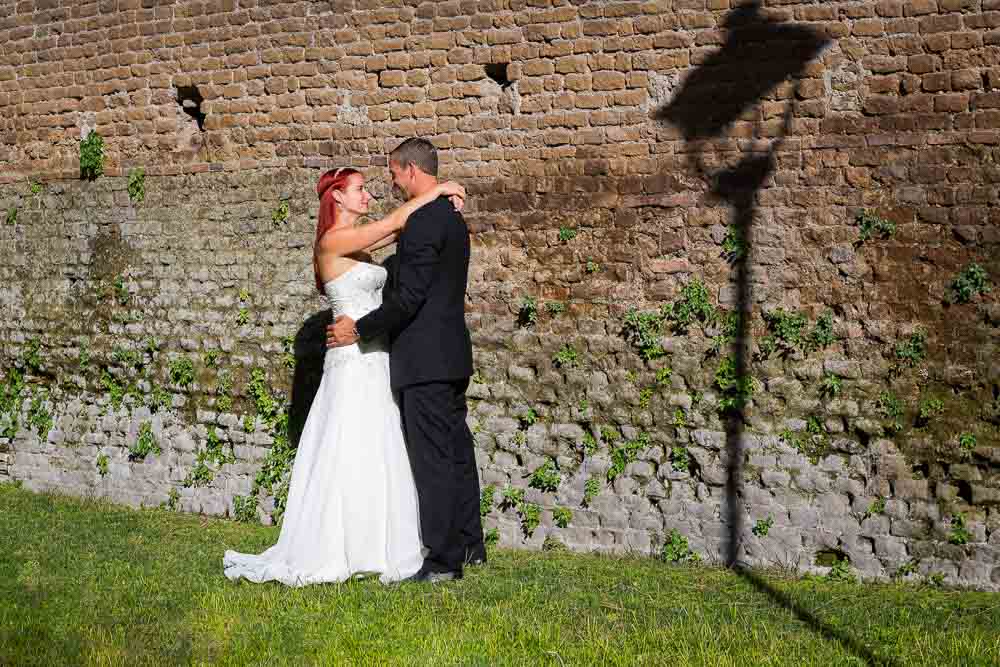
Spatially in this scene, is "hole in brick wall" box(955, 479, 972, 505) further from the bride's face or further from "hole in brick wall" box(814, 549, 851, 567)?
the bride's face

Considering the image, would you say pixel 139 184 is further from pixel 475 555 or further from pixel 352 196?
pixel 475 555

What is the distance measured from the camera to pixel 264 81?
745cm

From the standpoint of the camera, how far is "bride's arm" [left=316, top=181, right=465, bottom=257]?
5.69m

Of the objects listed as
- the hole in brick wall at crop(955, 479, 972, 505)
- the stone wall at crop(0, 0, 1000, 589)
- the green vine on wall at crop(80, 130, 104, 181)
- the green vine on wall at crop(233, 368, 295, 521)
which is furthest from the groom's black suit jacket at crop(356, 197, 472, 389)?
the green vine on wall at crop(80, 130, 104, 181)

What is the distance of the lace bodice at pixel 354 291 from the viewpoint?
5.76 meters

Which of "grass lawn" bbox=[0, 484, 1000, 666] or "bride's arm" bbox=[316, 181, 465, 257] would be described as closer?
"grass lawn" bbox=[0, 484, 1000, 666]

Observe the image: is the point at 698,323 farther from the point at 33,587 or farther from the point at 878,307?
the point at 33,587

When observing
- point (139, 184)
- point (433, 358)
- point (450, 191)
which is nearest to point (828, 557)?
point (433, 358)

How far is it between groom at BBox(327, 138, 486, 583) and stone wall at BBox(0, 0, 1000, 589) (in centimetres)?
110

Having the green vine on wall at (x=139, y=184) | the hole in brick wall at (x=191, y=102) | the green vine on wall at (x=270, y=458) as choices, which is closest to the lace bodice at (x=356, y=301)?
the green vine on wall at (x=270, y=458)

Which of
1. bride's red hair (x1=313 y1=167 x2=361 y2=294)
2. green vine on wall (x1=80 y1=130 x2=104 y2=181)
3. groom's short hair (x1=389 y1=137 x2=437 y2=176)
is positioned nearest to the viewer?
groom's short hair (x1=389 y1=137 x2=437 y2=176)

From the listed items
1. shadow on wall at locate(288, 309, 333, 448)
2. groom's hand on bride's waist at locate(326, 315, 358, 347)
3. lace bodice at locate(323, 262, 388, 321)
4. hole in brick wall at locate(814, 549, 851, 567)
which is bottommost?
hole in brick wall at locate(814, 549, 851, 567)

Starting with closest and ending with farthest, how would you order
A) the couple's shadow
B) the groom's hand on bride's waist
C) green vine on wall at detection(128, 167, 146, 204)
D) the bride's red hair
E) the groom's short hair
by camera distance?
the groom's hand on bride's waist, the groom's short hair, the bride's red hair, the couple's shadow, green vine on wall at detection(128, 167, 146, 204)

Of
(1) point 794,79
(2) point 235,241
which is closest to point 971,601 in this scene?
(1) point 794,79
